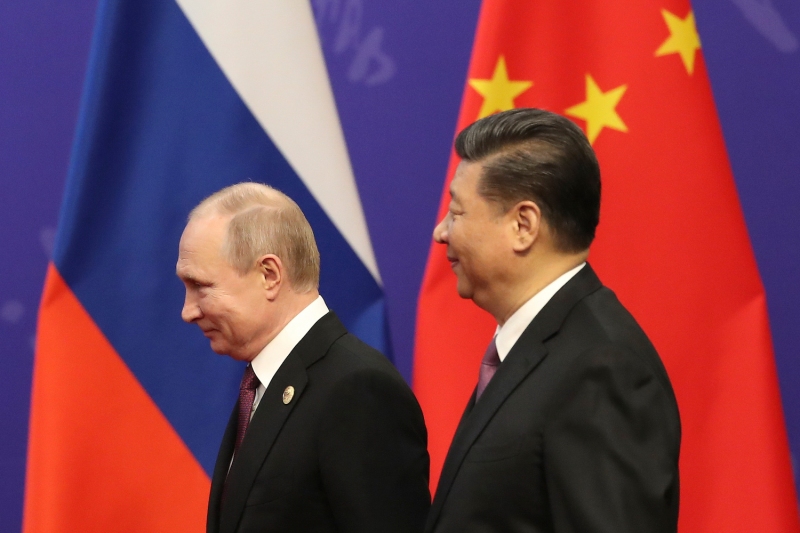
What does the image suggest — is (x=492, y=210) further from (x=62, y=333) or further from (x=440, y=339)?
(x=62, y=333)

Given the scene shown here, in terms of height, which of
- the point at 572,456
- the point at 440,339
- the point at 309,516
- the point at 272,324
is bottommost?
the point at 572,456

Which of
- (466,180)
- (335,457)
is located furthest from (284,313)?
(466,180)

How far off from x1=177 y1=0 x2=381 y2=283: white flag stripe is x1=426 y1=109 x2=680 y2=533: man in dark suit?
2.04ft

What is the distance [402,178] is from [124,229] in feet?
3.07

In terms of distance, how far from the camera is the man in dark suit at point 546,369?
0.86 metres

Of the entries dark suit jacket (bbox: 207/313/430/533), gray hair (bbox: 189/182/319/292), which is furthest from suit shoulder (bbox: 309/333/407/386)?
gray hair (bbox: 189/182/319/292)

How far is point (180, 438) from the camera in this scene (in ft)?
5.45

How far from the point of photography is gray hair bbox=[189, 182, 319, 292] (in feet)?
4.17

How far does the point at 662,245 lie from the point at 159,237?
2.90 ft

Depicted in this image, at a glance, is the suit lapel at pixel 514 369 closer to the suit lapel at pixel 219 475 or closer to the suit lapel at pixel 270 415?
the suit lapel at pixel 270 415

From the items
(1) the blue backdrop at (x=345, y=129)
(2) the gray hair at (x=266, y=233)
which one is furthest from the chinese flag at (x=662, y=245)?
(1) the blue backdrop at (x=345, y=129)

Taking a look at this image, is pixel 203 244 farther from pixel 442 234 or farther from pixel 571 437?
pixel 571 437

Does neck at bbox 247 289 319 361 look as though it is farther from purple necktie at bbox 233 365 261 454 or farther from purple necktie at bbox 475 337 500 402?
purple necktie at bbox 475 337 500 402

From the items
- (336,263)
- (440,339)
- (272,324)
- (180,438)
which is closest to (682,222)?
(440,339)
